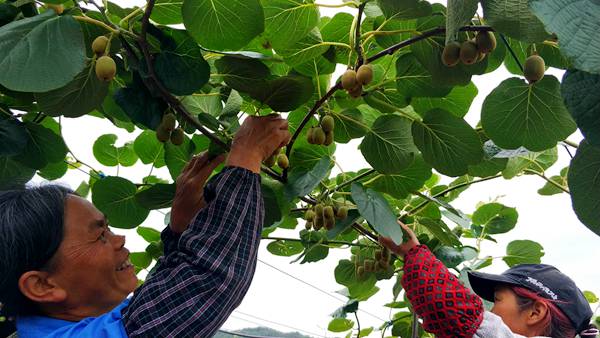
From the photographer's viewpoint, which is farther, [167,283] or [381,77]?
[381,77]

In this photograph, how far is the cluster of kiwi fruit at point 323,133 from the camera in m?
1.42

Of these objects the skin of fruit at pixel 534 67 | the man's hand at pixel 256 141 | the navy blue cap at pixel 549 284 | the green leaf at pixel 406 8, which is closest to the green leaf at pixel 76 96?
the man's hand at pixel 256 141

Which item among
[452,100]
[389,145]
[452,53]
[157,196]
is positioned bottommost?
[157,196]

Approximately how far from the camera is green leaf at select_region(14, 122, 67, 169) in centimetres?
151

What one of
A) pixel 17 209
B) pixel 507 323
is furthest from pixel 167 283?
pixel 507 323

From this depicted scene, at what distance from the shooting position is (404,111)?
153 centimetres

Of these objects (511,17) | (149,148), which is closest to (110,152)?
(149,148)

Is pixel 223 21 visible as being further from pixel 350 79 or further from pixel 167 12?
pixel 350 79

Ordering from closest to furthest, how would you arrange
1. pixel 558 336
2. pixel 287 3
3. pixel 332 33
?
pixel 287 3 → pixel 332 33 → pixel 558 336

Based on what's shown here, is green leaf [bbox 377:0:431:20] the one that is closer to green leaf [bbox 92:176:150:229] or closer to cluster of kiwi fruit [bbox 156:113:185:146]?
cluster of kiwi fruit [bbox 156:113:185:146]

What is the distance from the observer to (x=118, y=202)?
176cm

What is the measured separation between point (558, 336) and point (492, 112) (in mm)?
1015

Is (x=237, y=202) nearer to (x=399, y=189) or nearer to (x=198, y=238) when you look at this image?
(x=198, y=238)

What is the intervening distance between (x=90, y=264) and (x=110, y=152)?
0.72 metres
